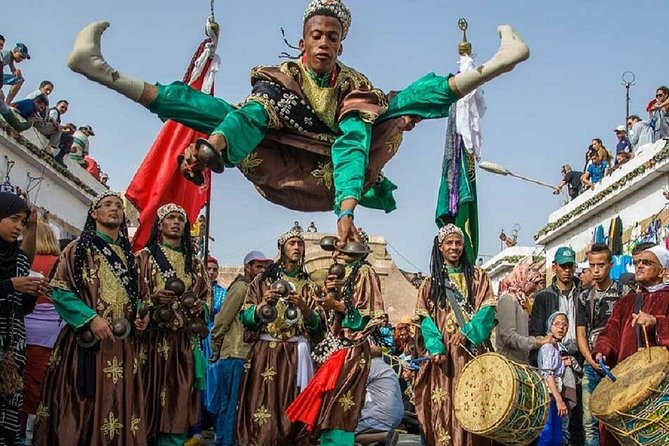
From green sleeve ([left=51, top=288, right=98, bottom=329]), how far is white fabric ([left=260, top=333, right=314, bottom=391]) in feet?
6.18

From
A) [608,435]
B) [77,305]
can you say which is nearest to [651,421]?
[608,435]

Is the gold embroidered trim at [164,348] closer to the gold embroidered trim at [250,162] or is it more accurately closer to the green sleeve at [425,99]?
the gold embroidered trim at [250,162]

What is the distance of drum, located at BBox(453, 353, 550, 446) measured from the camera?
618 centimetres

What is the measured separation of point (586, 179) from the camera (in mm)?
19344

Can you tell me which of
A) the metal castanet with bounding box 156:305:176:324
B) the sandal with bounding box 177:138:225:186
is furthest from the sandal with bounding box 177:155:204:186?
the metal castanet with bounding box 156:305:176:324

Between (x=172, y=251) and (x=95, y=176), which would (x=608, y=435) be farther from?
(x=95, y=176)

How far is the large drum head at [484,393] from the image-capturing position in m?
6.17

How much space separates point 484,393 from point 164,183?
9.68 feet

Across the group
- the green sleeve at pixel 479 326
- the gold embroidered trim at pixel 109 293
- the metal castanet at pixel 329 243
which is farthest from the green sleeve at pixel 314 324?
the metal castanet at pixel 329 243

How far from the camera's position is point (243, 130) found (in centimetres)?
373

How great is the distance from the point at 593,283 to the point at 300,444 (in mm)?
2810

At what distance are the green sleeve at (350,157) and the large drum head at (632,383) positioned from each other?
2504 millimetres

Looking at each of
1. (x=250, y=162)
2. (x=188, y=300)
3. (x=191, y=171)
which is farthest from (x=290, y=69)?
(x=188, y=300)

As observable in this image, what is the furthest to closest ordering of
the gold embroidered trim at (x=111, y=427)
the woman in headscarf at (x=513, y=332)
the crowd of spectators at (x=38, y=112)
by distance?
1. the crowd of spectators at (x=38, y=112)
2. the woman in headscarf at (x=513, y=332)
3. the gold embroidered trim at (x=111, y=427)
